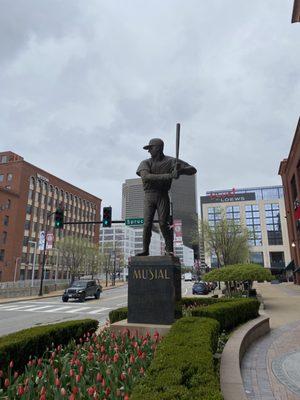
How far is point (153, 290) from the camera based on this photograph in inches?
329

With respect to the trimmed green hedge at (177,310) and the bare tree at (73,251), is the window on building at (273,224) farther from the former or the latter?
the trimmed green hedge at (177,310)

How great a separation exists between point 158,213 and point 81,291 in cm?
2340

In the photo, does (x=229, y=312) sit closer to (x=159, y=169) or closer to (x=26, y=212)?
(x=159, y=169)

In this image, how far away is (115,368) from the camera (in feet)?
16.5

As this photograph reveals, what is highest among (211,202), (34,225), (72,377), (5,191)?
(211,202)

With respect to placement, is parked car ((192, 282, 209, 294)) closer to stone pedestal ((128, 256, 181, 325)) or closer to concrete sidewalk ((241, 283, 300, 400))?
concrete sidewalk ((241, 283, 300, 400))

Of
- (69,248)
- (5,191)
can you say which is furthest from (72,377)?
(5,191)

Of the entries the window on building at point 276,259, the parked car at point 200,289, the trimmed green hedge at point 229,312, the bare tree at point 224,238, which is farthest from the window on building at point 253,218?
the trimmed green hedge at point 229,312

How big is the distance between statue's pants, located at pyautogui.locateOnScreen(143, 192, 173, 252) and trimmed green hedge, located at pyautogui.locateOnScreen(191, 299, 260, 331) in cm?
221

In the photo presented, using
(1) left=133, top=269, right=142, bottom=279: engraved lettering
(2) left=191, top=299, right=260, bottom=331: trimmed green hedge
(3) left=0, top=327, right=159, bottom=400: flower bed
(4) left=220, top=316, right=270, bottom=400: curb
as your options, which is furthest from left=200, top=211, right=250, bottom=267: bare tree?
(3) left=0, top=327, right=159, bottom=400: flower bed

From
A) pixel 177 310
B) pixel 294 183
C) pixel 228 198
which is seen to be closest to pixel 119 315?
pixel 177 310

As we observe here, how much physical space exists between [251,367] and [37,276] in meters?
68.6

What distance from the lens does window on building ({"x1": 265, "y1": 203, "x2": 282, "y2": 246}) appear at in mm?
115137

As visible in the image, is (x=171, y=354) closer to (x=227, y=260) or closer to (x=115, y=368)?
(x=115, y=368)
